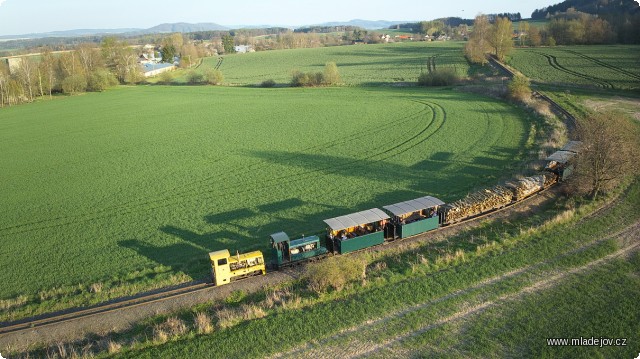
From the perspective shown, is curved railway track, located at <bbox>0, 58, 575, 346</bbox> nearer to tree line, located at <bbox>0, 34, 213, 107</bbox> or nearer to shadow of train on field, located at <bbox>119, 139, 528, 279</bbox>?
shadow of train on field, located at <bbox>119, 139, 528, 279</bbox>

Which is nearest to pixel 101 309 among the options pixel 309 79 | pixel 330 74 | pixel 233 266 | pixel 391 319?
pixel 233 266

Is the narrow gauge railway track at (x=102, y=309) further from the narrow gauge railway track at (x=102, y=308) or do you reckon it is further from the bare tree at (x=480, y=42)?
the bare tree at (x=480, y=42)

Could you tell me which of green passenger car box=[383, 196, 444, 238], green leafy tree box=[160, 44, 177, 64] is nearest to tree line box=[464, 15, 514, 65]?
green passenger car box=[383, 196, 444, 238]

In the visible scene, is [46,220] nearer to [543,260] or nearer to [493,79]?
[543,260]

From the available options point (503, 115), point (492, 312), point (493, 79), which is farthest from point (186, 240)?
point (493, 79)

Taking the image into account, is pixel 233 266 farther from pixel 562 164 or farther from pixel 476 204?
pixel 562 164

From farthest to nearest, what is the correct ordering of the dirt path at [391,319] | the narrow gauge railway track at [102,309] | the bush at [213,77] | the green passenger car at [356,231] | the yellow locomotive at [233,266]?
1. the bush at [213,77]
2. the green passenger car at [356,231]
3. the yellow locomotive at [233,266]
4. the narrow gauge railway track at [102,309]
5. the dirt path at [391,319]

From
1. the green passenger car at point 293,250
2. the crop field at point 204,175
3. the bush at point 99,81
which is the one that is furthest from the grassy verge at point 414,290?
the bush at point 99,81
